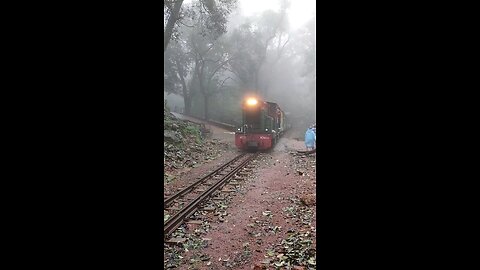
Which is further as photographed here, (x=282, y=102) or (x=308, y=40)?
(x=282, y=102)

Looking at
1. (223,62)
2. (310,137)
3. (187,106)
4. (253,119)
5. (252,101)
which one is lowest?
(310,137)

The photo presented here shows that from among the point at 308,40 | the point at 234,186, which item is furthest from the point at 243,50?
the point at 234,186

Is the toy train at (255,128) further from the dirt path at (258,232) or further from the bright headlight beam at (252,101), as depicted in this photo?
the dirt path at (258,232)

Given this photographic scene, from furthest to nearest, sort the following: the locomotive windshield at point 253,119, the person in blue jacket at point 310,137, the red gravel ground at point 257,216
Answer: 1. the locomotive windshield at point 253,119
2. the person in blue jacket at point 310,137
3. the red gravel ground at point 257,216

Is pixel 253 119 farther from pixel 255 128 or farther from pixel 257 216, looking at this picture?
pixel 257 216

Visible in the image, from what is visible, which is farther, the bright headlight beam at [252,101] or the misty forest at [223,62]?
the misty forest at [223,62]

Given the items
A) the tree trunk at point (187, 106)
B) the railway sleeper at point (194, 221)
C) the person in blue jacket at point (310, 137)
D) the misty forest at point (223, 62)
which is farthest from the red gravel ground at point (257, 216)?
the tree trunk at point (187, 106)

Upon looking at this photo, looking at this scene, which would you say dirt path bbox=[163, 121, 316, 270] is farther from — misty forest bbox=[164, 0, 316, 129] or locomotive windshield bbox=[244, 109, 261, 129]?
misty forest bbox=[164, 0, 316, 129]

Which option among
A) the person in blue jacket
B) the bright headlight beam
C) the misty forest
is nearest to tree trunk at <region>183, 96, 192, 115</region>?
the misty forest

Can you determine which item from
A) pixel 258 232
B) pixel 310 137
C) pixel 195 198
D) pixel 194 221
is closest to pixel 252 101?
pixel 310 137

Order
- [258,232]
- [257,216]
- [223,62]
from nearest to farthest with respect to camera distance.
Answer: [258,232] → [257,216] → [223,62]
